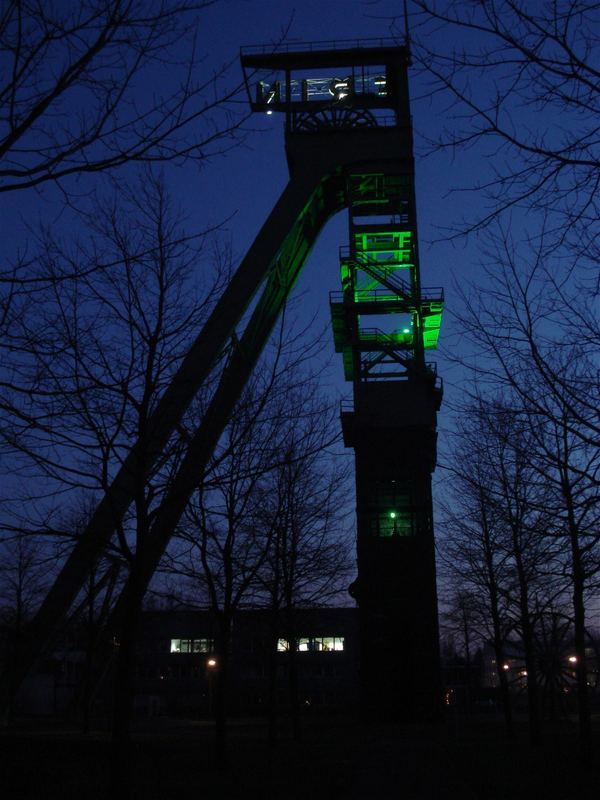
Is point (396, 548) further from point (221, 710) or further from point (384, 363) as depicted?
point (221, 710)

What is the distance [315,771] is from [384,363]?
75.9 ft

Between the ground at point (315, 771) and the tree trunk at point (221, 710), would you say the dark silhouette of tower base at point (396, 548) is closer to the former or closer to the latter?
the ground at point (315, 771)

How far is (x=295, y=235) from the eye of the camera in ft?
111

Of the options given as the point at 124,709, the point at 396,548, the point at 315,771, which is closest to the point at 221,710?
the point at 315,771

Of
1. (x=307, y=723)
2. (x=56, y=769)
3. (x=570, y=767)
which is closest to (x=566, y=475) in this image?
(x=570, y=767)

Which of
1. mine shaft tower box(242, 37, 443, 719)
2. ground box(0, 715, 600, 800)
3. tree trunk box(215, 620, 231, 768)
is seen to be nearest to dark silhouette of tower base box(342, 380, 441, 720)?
mine shaft tower box(242, 37, 443, 719)

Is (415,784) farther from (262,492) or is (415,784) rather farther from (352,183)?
(352,183)

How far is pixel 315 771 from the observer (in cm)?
1429

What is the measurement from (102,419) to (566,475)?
333 inches

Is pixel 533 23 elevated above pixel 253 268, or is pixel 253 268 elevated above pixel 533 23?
pixel 253 268

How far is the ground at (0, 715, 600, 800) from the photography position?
11.7 metres

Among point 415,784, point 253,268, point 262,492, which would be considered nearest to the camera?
point 415,784

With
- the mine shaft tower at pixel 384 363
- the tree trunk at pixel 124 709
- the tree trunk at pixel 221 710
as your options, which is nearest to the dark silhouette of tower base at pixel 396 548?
the mine shaft tower at pixel 384 363

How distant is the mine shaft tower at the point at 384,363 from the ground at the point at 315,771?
919cm
